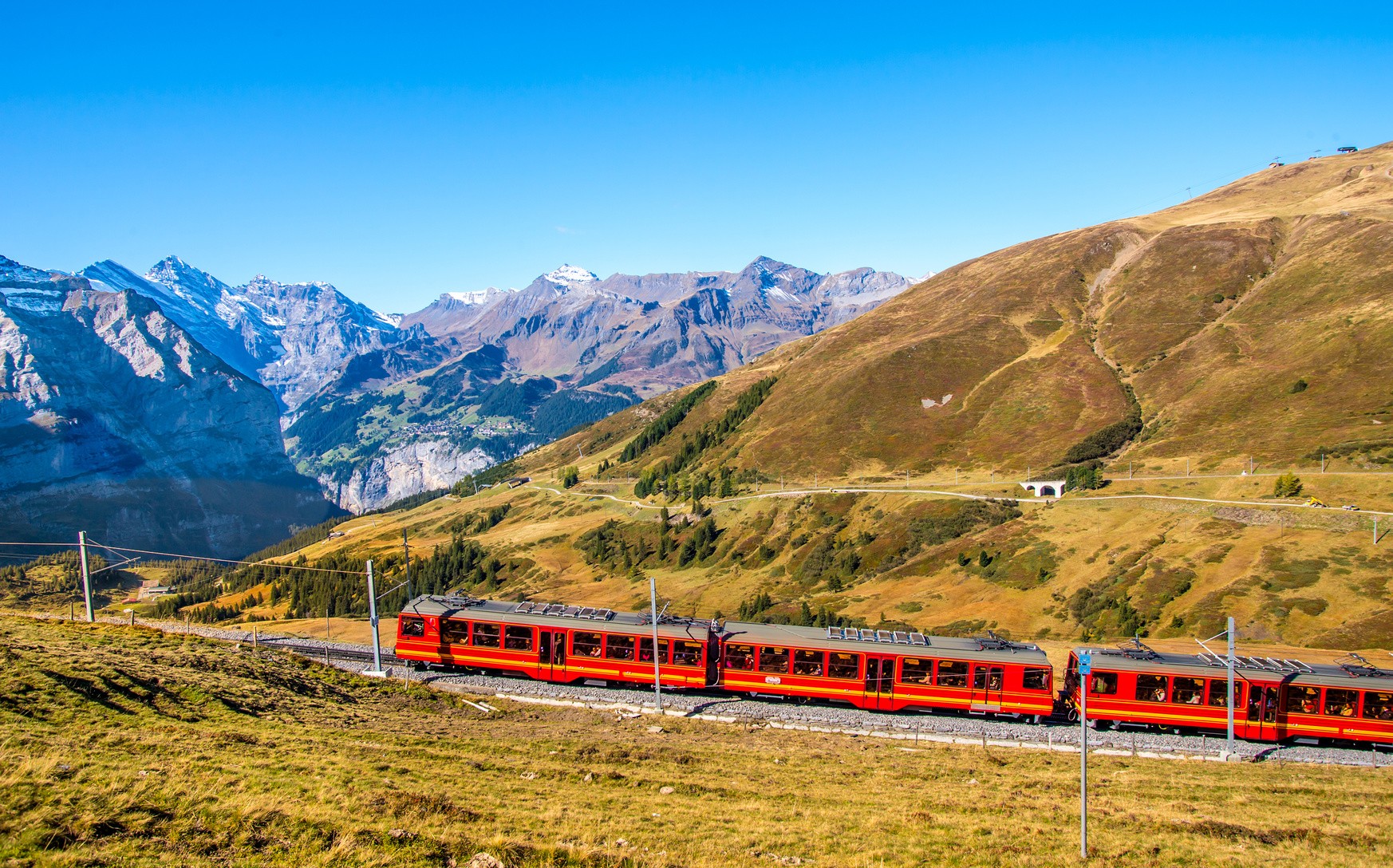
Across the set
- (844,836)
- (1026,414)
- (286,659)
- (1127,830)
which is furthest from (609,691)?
(1026,414)

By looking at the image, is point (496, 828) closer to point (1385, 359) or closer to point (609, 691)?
point (609, 691)

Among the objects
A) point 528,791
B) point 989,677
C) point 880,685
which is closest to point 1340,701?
point 989,677

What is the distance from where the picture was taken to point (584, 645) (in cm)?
4388

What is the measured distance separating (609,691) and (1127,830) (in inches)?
1072

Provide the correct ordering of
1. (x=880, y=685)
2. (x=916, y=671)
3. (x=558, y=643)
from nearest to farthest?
1. (x=916, y=671)
2. (x=880, y=685)
3. (x=558, y=643)

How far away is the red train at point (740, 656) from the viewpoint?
39719mm

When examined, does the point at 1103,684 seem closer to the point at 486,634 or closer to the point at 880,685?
the point at 880,685

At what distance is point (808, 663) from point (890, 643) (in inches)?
183

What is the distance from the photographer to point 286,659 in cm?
4259

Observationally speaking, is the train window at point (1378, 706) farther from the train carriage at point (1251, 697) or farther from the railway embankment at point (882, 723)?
the railway embankment at point (882, 723)

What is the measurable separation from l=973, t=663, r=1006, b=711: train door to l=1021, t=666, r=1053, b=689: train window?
1051 millimetres

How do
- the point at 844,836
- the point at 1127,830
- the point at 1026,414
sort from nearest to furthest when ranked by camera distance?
the point at 844,836 < the point at 1127,830 < the point at 1026,414

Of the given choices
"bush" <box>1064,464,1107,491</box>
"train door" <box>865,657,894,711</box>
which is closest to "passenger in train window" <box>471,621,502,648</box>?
"train door" <box>865,657,894,711</box>

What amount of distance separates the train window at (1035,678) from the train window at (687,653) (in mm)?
17543
